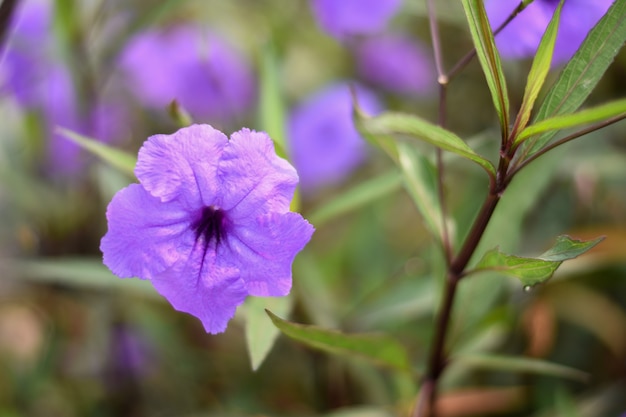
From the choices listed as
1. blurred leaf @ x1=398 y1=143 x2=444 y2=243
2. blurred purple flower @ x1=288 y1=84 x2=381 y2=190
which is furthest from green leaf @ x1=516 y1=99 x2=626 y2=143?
blurred purple flower @ x1=288 y1=84 x2=381 y2=190

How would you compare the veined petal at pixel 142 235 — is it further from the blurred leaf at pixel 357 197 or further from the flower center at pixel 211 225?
the blurred leaf at pixel 357 197

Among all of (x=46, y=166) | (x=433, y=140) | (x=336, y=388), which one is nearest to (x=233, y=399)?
(x=336, y=388)

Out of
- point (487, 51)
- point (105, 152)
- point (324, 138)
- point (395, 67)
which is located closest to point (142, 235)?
point (105, 152)

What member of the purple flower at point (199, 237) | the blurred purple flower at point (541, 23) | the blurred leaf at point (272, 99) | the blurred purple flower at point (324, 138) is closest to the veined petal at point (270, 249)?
the purple flower at point (199, 237)

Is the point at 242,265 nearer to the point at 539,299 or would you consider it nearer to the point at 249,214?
the point at 249,214

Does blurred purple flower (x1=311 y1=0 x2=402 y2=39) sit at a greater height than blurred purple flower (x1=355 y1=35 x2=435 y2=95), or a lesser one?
greater

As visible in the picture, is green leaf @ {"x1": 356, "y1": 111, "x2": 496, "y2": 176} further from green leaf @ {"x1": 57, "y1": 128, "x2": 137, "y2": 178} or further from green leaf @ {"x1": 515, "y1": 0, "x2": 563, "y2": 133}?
green leaf @ {"x1": 57, "y1": 128, "x2": 137, "y2": 178}

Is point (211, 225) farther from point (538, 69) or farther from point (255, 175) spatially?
point (538, 69)
